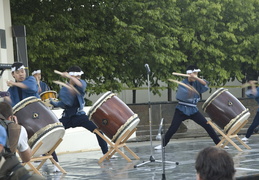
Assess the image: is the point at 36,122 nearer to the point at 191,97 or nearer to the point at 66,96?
the point at 66,96

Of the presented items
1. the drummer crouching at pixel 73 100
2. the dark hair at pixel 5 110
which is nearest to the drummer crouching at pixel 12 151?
the dark hair at pixel 5 110

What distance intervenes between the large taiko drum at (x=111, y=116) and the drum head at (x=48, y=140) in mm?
1343

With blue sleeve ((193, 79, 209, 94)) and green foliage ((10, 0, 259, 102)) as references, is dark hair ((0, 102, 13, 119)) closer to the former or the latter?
blue sleeve ((193, 79, 209, 94))

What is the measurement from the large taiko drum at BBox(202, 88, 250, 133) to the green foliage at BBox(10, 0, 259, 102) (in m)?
8.43

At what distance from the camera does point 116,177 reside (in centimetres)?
859

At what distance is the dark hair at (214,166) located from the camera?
12.7 ft

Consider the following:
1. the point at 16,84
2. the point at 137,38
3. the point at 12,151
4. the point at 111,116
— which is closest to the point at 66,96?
the point at 111,116

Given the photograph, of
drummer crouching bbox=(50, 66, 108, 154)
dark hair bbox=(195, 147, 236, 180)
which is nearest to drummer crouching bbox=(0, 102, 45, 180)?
dark hair bbox=(195, 147, 236, 180)

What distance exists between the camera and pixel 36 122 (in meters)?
8.38

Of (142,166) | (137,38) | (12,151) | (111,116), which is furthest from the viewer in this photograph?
(137,38)

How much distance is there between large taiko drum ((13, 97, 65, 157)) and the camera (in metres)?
8.30

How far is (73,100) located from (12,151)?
186 inches

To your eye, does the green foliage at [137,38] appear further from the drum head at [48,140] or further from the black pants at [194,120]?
the drum head at [48,140]

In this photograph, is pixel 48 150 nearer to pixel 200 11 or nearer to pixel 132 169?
pixel 132 169
